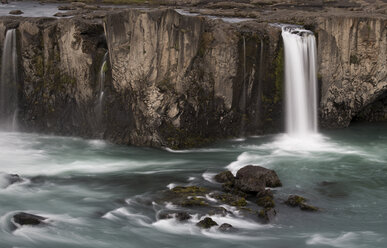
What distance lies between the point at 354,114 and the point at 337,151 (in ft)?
15.2

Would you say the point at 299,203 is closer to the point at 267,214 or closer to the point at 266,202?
the point at 266,202

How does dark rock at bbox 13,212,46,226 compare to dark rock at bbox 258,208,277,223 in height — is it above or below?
above

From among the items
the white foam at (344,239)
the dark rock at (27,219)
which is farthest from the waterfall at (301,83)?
the dark rock at (27,219)

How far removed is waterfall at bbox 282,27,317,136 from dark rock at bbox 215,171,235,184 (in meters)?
7.69

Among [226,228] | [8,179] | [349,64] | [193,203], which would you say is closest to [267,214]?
[226,228]

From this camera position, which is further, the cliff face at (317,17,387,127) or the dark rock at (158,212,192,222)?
the cliff face at (317,17,387,127)

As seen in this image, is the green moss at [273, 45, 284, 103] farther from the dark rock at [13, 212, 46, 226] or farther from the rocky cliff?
the dark rock at [13, 212, 46, 226]

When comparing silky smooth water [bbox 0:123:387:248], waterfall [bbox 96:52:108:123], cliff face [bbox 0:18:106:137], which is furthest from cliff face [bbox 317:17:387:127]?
cliff face [bbox 0:18:106:137]

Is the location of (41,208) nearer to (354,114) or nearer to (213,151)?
(213,151)

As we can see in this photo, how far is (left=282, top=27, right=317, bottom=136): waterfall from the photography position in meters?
25.3

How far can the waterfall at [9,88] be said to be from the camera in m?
25.9

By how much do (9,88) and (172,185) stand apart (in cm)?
1153

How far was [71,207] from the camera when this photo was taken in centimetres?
1666

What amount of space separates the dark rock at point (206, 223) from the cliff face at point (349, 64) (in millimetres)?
13013
